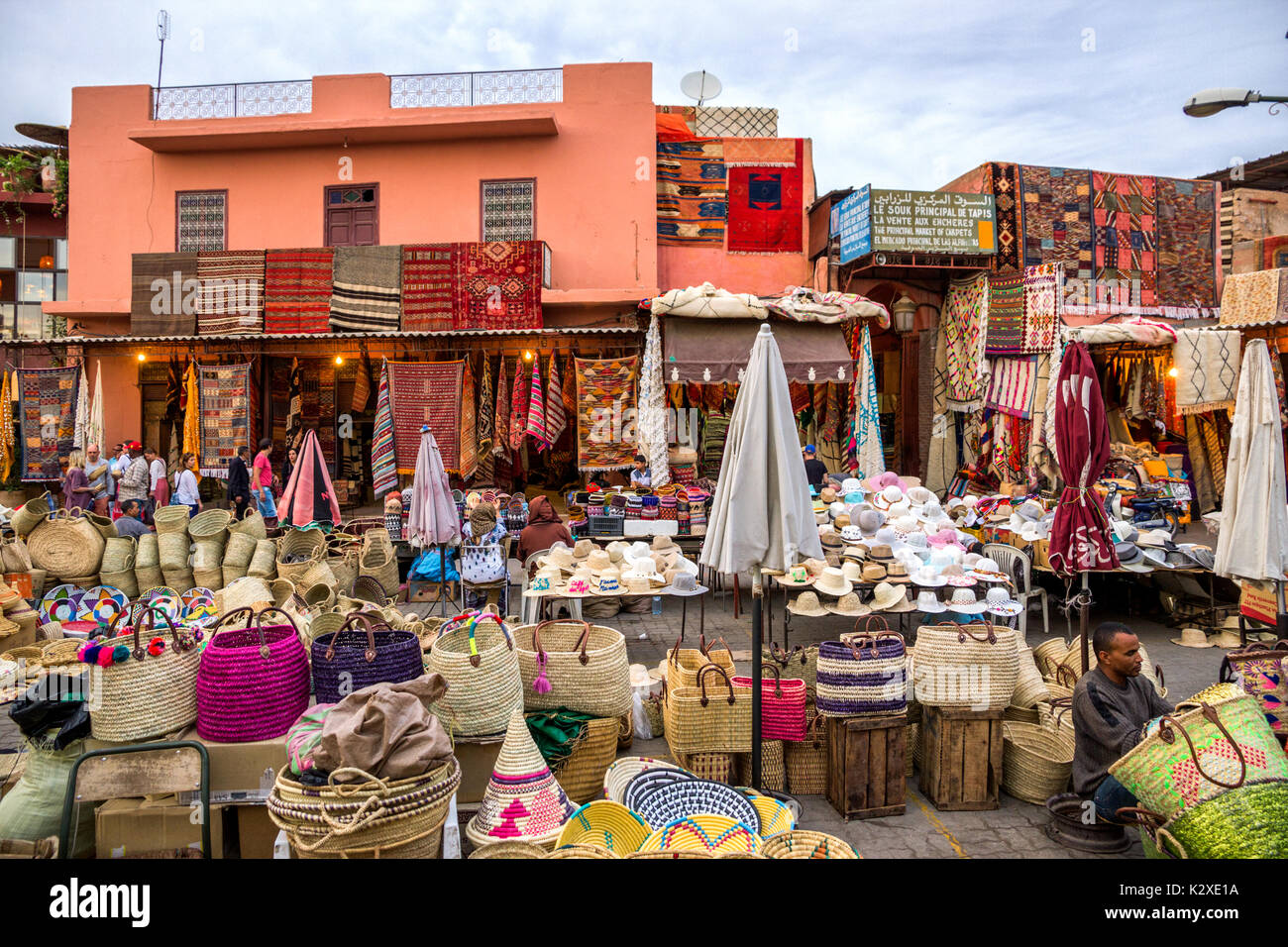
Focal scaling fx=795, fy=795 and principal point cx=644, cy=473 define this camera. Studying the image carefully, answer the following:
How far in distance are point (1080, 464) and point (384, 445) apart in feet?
31.7

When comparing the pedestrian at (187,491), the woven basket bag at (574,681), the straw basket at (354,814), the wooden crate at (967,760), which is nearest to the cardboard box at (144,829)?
the straw basket at (354,814)

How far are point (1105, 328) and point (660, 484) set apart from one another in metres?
6.64

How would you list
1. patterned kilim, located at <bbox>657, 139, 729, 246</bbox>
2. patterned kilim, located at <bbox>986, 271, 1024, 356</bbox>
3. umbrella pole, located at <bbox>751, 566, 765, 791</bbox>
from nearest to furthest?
1. umbrella pole, located at <bbox>751, 566, 765, 791</bbox>
2. patterned kilim, located at <bbox>986, 271, 1024, 356</bbox>
3. patterned kilim, located at <bbox>657, 139, 729, 246</bbox>

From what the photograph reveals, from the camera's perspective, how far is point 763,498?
4.06 meters

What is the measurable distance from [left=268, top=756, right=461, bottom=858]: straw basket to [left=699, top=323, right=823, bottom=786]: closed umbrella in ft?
6.16

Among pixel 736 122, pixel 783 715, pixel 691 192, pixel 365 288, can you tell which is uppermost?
pixel 736 122

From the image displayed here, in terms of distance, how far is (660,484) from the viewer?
10.6 metres

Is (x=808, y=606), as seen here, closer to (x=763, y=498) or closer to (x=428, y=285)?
(x=763, y=498)

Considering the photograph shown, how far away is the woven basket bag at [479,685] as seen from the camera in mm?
3795

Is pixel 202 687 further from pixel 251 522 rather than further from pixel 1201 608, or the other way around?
pixel 1201 608

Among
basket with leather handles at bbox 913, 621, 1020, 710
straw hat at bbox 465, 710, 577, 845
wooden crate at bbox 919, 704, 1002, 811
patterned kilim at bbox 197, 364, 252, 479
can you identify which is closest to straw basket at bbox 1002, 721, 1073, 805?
wooden crate at bbox 919, 704, 1002, 811

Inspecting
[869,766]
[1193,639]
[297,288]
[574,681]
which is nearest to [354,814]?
[574,681]

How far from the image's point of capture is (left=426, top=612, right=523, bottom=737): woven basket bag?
379cm

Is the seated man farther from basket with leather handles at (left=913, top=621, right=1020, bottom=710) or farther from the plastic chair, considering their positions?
the plastic chair
